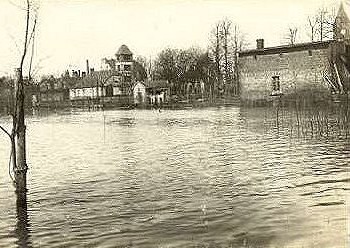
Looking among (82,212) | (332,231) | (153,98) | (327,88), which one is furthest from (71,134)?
(153,98)

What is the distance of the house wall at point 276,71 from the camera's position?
15.5 meters

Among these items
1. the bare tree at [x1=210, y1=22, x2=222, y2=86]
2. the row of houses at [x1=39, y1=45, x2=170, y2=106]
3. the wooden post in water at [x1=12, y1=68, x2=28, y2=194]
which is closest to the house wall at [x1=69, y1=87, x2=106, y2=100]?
the row of houses at [x1=39, y1=45, x2=170, y2=106]

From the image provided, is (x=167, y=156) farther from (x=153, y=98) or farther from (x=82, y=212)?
(x=153, y=98)

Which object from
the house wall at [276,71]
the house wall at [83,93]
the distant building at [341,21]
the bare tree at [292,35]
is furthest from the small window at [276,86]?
the bare tree at [292,35]

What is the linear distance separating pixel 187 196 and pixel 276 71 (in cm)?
1421

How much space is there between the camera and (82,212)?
4738 millimetres

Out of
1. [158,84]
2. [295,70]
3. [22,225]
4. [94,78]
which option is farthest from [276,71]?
[22,225]

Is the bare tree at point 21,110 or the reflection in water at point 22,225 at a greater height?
the bare tree at point 21,110

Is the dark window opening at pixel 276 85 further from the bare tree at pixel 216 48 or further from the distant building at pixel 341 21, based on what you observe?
the distant building at pixel 341 21

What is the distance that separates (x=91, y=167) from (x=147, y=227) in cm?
323

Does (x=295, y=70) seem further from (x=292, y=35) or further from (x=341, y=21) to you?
(x=292, y=35)

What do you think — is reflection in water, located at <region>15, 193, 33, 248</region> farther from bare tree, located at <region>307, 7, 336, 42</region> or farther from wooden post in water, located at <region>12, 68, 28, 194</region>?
bare tree, located at <region>307, 7, 336, 42</region>

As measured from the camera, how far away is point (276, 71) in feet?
61.4

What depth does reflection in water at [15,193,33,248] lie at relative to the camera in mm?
3902
